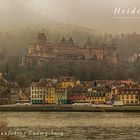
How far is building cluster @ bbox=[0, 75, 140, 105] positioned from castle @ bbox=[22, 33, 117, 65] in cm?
100

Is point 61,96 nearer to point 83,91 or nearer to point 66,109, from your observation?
point 66,109

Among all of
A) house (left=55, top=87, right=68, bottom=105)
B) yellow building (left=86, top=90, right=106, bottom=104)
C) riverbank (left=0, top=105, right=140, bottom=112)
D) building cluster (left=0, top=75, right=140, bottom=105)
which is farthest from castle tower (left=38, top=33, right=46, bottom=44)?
riverbank (left=0, top=105, right=140, bottom=112)

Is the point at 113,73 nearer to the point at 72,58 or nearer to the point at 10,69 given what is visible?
the point at 72,58

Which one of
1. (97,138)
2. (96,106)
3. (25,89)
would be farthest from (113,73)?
(97,138)

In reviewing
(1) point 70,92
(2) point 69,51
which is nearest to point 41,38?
(2) point 69,51

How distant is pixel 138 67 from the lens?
16.8 meters

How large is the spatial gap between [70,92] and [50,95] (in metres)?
0.70

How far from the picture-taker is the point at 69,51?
1803cm

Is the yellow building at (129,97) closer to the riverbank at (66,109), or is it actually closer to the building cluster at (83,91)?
the building cluster at (83,91)

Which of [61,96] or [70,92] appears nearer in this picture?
[61,96]

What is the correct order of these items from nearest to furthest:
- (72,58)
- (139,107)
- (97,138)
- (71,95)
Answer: (97,138) < (139,107) < (71,95) < (72,58)

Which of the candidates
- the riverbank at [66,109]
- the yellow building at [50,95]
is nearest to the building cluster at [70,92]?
the yellow building at [50,95]

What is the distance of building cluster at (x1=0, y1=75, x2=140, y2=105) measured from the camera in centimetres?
1552

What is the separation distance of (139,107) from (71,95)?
234 centimetres
